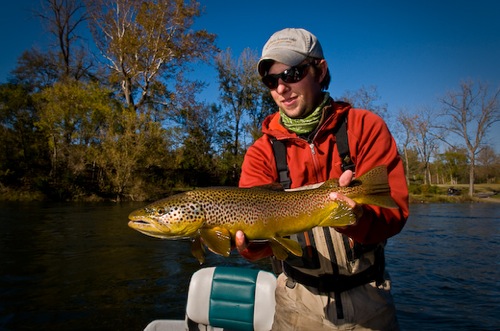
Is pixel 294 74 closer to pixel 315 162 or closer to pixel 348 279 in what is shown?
pixel 315 162

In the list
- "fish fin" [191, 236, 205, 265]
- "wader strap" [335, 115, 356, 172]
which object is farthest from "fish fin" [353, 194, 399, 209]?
"fish fin" [191, 236, 205, 265]

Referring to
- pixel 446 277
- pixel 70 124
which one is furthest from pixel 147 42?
pixel 446 277

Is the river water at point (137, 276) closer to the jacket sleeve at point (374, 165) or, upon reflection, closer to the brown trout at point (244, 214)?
the brown trout at point (244, 214)

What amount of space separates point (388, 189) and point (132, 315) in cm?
542

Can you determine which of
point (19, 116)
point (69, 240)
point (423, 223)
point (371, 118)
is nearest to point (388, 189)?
point (371, 118)

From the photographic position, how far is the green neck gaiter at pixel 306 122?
8.44 ft

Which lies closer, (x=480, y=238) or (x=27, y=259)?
(x=27, y=259)

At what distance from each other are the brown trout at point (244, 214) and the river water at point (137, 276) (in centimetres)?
412

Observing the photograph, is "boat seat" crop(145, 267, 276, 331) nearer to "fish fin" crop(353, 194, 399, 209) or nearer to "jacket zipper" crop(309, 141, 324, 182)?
"jacket zipper" crop(309, 141, 324, 182)

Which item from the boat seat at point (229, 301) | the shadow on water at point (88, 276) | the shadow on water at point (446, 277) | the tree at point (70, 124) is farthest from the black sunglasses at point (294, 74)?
the tree at point (70, 124)

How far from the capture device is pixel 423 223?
18.3 m

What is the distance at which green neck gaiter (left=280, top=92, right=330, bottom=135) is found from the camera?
2.57 metres

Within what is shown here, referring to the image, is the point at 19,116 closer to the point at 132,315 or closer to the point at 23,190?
the point at 23,190

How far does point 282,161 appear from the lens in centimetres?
266
